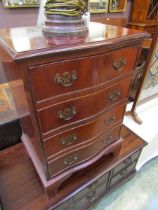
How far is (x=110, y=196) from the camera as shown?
50.7 inches

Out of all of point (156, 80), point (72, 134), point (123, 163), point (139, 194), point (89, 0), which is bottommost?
point (139, 194)

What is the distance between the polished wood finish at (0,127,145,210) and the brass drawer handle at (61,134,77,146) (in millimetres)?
339

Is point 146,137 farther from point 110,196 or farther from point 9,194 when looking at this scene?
point 9,194

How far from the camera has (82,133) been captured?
76 cm

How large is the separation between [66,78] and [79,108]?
161 millimetres

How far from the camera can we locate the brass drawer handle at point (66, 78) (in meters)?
0.53

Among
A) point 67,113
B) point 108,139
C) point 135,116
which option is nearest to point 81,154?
point 108,139

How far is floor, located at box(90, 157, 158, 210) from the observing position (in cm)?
123

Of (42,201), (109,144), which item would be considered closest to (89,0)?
(109,144)

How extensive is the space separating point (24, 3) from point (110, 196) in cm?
168

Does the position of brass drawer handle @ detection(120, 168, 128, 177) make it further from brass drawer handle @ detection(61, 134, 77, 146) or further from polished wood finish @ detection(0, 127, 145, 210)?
brass drawer handle @ detection(61, 134, 77, 146)

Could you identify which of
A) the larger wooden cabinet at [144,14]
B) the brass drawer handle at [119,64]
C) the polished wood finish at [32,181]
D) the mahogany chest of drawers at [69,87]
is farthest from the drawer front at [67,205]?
the larger wooden cabinet at [144,14]

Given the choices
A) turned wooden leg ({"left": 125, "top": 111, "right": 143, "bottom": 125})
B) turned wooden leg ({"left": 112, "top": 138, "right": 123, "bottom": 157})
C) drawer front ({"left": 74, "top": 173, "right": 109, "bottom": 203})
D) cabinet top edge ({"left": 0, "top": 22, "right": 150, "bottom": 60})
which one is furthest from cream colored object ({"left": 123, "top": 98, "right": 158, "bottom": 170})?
cabinet top edge ({"left": 0, "top": 22, "right": 150, "bottom": 60})

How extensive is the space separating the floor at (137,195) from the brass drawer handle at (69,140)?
72 cm
